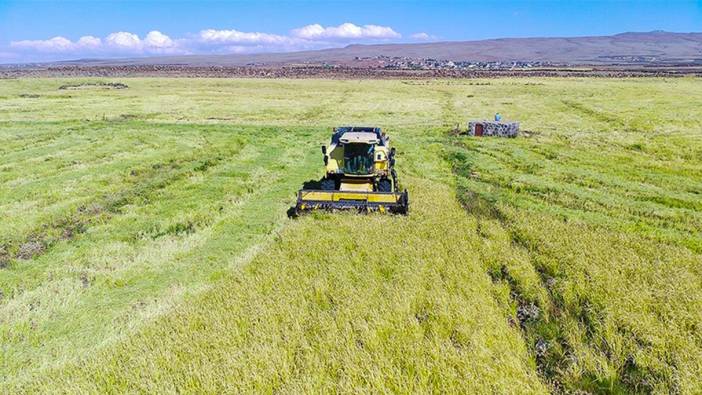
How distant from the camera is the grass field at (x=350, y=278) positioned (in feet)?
21.2

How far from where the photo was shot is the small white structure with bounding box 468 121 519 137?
3056 cm

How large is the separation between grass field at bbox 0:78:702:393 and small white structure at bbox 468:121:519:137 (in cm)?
723

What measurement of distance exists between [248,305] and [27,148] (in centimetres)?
2530

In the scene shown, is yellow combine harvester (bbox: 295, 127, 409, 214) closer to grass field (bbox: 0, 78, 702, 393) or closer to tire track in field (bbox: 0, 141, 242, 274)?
grass field (bbox: 0, 78, 702, 393)

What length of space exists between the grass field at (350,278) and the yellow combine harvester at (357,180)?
65cm

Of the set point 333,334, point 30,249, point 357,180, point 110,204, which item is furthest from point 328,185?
point 30,249

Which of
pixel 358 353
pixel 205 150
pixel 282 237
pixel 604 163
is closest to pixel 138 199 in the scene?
pixel 282 237

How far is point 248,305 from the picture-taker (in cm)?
830

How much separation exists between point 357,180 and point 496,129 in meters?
19.0

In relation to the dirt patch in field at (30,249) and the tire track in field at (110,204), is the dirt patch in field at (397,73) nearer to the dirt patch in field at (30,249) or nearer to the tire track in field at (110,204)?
the tire track in field at (110,204)

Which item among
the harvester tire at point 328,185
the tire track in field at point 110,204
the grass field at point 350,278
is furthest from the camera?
the harvester tire at point 328,185

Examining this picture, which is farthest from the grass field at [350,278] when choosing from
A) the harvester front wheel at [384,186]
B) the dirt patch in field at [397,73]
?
the dirt patch in field at [397,73]

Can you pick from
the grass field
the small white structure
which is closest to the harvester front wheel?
the grass field

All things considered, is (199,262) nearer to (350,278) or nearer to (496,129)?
(350,278)
